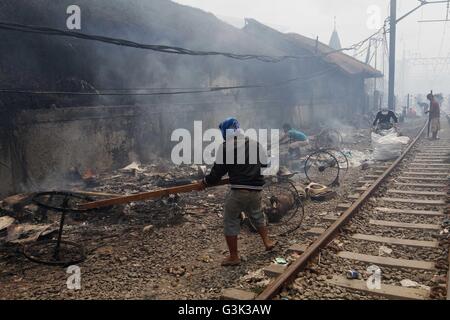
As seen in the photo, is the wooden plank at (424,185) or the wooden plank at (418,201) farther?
the wooden plank at (424,185)

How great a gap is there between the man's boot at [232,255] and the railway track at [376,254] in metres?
0.58

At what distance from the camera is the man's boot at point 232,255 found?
4.93 meters

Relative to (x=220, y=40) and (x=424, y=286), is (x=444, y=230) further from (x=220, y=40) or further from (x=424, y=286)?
(x=220, y=40)

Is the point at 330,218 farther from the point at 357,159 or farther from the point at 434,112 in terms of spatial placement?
the point at 434,112

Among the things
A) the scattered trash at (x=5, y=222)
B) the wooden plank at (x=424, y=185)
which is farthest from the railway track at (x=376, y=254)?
the scattered trash at (x=5, y=222)

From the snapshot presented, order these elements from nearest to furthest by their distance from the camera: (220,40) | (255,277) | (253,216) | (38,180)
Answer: (255,277) < (253,216) < (38,180) < (220,40)

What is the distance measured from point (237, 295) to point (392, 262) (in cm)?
217

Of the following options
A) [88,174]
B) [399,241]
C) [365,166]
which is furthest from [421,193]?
[88,174]

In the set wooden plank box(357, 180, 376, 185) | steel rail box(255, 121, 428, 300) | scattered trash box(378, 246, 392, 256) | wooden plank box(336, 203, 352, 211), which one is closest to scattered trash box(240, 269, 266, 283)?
steel rail box(255, 121, 428, 300)

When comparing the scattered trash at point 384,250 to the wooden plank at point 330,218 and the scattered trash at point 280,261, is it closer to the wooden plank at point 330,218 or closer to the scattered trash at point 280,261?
the wooden plank at point 330,218

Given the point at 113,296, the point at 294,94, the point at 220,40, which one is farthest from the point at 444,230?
the point at 294,94

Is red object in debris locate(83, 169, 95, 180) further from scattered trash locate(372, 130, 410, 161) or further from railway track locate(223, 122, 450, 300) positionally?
scattered trash locate(372, 130, 410, 161)

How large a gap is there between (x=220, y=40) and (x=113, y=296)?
14.0 m

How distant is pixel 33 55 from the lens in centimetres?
934
